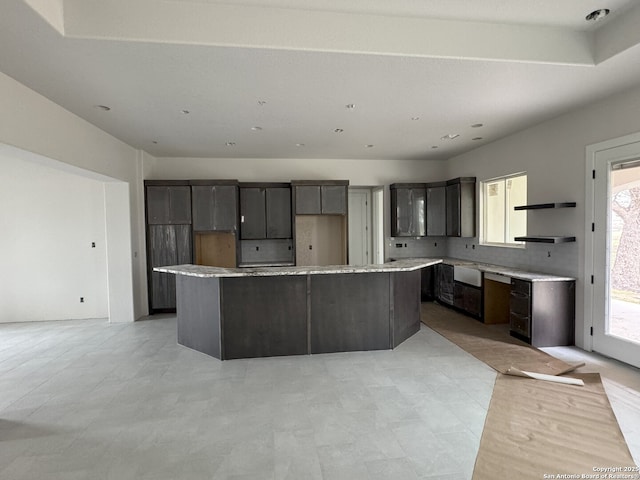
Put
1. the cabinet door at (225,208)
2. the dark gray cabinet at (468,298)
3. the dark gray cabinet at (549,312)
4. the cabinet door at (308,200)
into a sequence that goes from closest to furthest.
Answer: the dark gray cabinet at (549,312)
the dark gray cabinet at (468,298)
the cabinet door at (225,208)
the cabinet door at (308,200)

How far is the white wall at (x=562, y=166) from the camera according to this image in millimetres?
3652

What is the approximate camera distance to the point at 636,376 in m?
3.28

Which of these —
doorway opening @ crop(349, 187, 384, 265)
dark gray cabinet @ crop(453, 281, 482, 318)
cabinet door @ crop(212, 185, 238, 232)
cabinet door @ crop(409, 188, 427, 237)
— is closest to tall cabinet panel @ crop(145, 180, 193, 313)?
cabinet door @ crop(212, 185, 238, 232)

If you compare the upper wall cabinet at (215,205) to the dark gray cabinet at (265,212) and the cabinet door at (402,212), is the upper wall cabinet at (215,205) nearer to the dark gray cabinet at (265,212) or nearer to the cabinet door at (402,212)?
the dark gray cabinet at (265,212)

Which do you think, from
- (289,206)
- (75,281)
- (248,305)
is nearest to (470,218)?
(289,206)

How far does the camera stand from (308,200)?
642 cm

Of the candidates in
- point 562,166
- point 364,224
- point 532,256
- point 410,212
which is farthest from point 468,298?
point 364,224

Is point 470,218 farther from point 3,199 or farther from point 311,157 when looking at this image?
point 3,199

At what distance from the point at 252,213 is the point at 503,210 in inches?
169

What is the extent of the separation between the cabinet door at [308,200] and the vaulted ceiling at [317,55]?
2384mm

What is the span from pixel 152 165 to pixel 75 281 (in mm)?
2385

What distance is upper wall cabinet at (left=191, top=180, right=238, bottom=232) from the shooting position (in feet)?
20.1

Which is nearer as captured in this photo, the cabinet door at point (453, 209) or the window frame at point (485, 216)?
the window frame at point (485, 216)

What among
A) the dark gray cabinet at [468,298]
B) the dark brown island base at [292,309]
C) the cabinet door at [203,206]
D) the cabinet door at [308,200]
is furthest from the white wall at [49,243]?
the dark gray cabinet at [468,298]
